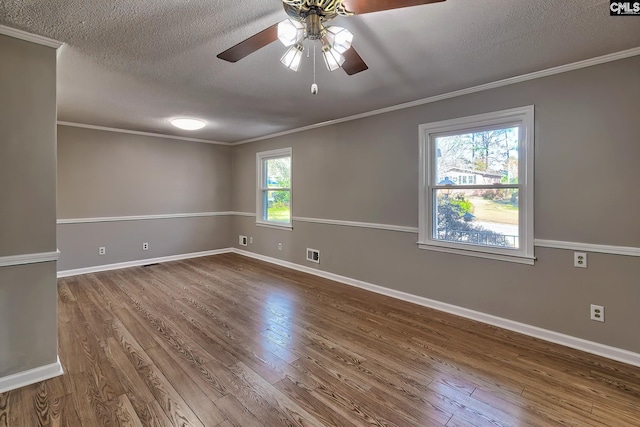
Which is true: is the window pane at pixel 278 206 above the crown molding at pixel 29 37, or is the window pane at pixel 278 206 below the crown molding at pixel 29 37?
below

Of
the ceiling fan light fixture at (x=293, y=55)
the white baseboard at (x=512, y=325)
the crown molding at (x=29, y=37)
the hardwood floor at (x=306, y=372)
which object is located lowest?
the hardwood floor at (x=306, y=372)

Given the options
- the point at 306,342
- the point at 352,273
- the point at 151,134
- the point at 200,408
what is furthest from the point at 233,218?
the point at 200,408

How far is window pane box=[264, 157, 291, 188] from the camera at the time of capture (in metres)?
5.50

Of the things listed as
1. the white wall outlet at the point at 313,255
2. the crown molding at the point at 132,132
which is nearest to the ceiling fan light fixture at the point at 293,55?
the white wall outlet at the point at 313,255

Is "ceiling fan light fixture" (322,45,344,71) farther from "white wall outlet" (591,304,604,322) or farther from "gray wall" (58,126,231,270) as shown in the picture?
"gray wall" (58,126,231,270)

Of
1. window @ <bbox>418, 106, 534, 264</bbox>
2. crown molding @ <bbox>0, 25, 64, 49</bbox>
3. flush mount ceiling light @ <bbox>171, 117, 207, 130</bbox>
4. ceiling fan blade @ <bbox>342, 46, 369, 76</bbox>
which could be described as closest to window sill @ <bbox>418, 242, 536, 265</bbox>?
window @ <bbox>418, 106, 534, 264</bbox>

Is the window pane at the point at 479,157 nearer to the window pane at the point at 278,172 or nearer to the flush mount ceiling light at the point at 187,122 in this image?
the window pane at the point at 278,172

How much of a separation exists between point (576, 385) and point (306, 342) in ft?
6.55

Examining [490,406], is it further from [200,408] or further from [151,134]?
[151,134]

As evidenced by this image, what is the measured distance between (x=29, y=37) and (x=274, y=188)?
12.8 feet

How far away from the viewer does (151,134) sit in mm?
5438

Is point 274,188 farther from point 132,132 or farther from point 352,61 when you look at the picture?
point 352,61

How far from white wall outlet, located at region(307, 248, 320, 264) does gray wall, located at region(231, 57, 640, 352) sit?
62 centimetres

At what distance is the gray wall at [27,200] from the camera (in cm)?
204
